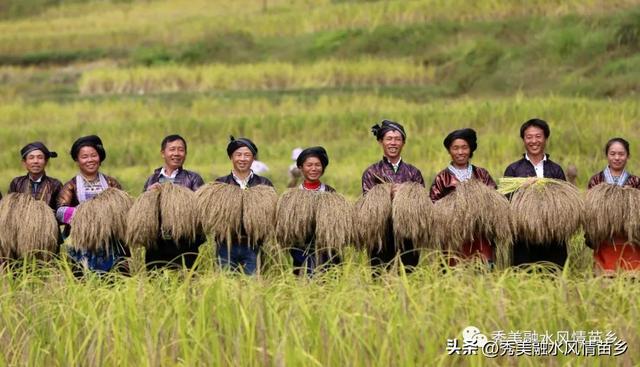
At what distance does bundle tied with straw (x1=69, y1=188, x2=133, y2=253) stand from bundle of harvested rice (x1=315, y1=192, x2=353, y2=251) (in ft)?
3.47

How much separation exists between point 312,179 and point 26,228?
1.57m

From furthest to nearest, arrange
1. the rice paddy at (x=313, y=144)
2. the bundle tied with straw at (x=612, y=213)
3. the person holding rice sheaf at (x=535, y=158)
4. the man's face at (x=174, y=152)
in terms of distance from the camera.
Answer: the man's face at (x=174, y=152) → the person holding rice sheaf at (x=535, y=158) → the bundle tied with straw at (x=612, y=213) → the rice paddy at (x=313, y=144)

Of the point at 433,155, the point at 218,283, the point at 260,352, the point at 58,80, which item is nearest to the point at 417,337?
the point at 260,352

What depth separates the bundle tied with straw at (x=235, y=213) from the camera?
236 inches

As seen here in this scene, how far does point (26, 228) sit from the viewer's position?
6008mm

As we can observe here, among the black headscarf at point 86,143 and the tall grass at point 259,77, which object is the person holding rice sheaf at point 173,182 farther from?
the tall grass at point 259,77

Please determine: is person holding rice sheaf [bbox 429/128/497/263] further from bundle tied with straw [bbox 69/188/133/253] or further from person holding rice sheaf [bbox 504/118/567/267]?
bundle tied with straw [bbox 69/188/133/253]

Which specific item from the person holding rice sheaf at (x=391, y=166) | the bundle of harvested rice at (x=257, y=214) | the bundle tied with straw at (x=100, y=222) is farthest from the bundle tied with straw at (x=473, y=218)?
the bundle tied with straw at (x=100, y=222)

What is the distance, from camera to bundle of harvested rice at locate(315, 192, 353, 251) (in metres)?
5.89

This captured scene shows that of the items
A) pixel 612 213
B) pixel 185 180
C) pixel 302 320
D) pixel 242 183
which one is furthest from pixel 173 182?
pixel 612 213

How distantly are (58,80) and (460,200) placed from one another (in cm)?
1887

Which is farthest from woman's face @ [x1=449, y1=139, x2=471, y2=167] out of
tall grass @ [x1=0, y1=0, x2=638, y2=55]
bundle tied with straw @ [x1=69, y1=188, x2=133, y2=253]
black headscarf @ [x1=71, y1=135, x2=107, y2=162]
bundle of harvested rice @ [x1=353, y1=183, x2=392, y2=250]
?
tall grass @ [x1=0, y1=0, x2=638, y2=55]

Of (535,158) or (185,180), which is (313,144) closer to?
(185,180)

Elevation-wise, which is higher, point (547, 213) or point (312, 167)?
point (312, 167)
